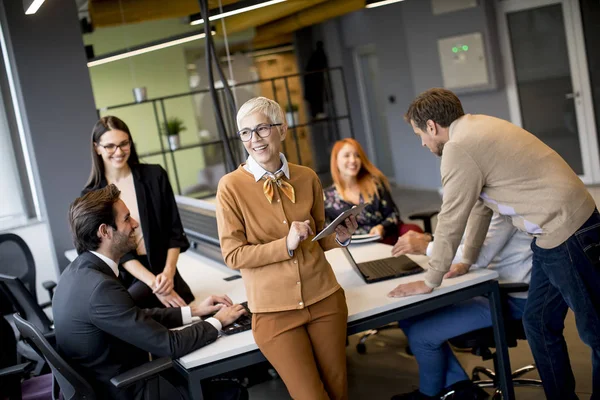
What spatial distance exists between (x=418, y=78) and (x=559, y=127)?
7.48ft

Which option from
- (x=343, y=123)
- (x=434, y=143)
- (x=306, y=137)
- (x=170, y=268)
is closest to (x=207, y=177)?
(x=306, y=137)

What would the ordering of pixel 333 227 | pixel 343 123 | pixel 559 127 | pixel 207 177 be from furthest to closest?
pixel 343 123 < pixel 207 177 < pixel 559 127 < pixel 333 227

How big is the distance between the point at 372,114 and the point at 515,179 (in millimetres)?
9852

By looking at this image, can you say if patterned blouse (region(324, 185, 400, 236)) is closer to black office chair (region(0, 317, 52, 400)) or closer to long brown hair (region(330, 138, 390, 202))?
long brown hair (region(330, 138, 390, 202))

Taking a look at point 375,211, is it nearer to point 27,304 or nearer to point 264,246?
point 27,304

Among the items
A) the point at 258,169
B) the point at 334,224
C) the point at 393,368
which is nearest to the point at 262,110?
the point at 258,169

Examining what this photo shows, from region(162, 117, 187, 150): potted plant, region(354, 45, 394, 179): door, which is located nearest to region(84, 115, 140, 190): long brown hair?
region(162, 117, 187, 150): potted plant

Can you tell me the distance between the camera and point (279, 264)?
2.73 m

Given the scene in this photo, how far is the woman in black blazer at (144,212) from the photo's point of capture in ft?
11.2

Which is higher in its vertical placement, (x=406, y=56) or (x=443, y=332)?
(x=406, y=56)

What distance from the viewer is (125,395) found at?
272cm

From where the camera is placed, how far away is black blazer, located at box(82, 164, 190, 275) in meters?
3.48

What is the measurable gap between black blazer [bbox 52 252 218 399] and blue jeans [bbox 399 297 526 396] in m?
1.18

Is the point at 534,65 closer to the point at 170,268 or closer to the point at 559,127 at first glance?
the point at 559,127
